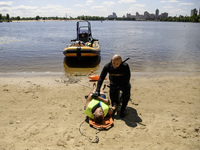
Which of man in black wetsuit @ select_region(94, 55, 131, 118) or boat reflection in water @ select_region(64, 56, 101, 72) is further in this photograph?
boat reflection in water @ select_region(64, 56, 101, 72)

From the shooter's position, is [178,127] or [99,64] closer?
[178,127]

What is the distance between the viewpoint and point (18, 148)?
269 centimetres

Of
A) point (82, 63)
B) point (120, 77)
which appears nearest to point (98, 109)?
point (120, 77)

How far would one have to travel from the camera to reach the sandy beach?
2.82 m

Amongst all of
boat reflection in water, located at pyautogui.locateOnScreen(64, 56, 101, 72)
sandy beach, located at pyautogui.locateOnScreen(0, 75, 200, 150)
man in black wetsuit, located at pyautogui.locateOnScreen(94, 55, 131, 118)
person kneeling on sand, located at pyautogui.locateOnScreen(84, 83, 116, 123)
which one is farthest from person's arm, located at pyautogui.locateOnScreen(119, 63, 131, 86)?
boat reflection in water, located at pyautogui.locateOnScreen(64, 56, 101, 72)

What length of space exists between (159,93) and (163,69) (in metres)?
3.78

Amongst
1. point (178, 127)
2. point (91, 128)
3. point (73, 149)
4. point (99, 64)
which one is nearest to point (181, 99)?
point (178, 127)

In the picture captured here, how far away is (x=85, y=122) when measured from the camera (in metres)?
3.47

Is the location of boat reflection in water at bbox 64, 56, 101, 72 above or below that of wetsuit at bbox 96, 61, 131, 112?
below

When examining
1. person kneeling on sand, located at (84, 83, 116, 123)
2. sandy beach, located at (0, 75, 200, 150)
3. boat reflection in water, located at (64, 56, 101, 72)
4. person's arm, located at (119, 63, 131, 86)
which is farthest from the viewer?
boat reflection in water, located at (64, 56, 101, 72)

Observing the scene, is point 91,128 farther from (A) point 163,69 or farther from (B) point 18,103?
(A) point 163,69

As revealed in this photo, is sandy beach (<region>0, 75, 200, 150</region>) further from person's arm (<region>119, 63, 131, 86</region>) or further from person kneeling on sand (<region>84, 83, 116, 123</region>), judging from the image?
person's arm (<region>119, 63, 131, 86</region>)

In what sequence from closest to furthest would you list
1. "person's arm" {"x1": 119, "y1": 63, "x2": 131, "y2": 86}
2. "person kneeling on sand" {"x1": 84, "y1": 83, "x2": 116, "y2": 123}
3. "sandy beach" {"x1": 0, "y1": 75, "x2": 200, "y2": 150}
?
"sandy beach" {"x1": 0, "y1": 75, "x2": 200, "y2": 150}, "person kneeling on sand" {"x1": 84, "y1": 83, "x2": 116, "y2": 123}, "person's arm" {"x1": 119, "y1": 63, "x2": 131, "y2": 86}

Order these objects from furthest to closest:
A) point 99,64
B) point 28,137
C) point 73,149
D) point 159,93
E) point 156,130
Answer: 1. point 99,64
2. point 159,93
3. point 156,130
4. point 28,137
5. point 73,149
